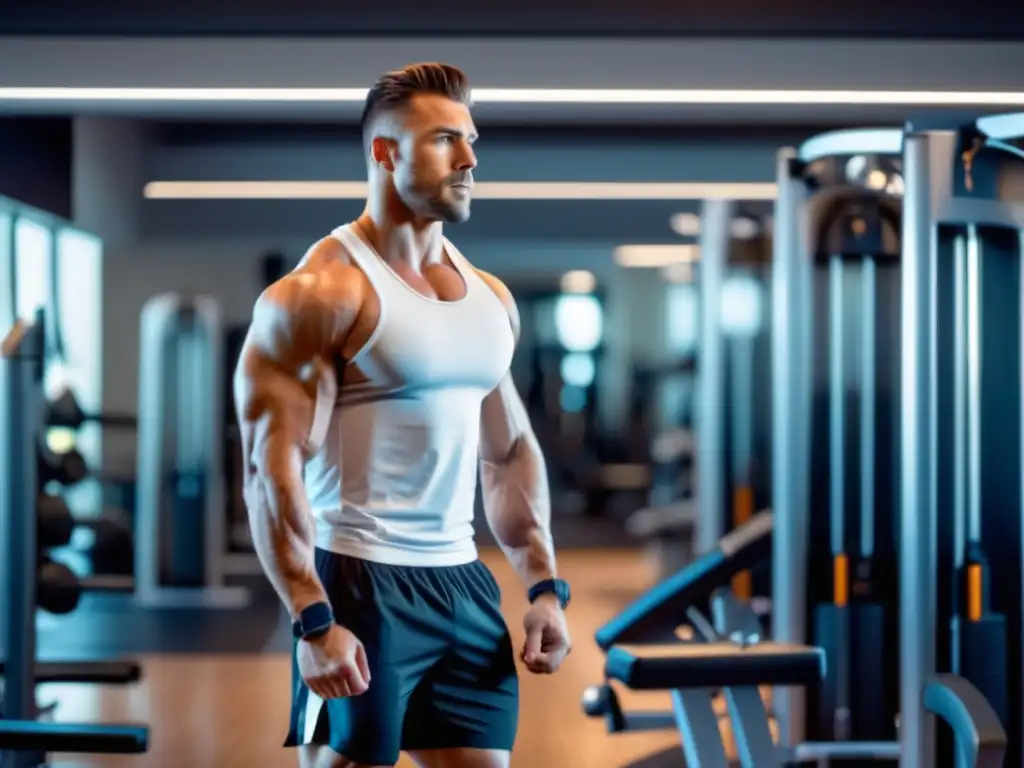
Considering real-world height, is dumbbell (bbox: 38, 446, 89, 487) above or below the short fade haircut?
below

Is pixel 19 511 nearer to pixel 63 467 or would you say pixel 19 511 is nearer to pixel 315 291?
pixel 63 467

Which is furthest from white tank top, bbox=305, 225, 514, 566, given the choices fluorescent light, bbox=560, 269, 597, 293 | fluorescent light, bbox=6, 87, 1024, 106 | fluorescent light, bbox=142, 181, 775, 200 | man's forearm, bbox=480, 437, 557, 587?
fluorescent light, bbox=560, 269, 597, 293

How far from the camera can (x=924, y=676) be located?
2715mm

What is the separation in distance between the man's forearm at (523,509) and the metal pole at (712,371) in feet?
10.7

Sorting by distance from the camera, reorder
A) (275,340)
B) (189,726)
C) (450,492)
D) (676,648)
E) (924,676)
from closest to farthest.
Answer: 1. (275,340)
2. (450,492)
3. (676,648)
4. (924,676)
5. (189,726)

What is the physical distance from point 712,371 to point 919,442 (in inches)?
96.4

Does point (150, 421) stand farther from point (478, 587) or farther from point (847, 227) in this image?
point (478, 587)

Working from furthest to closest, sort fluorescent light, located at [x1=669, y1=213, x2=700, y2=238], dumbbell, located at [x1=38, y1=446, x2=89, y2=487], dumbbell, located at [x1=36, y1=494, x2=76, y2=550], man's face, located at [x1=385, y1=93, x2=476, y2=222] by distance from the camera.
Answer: fluorescent light, located at [x1=669, y1=213, x2=700, y2=238], dumbbell, located at [x1=38, y1=446, x2=89, y2=487], dumbbell, located at [x1=36, y1=494, x2=76, y2=550], man's face, located at [x1=385, y1=93, x2=476, y2=222]

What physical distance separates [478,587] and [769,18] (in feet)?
5.48

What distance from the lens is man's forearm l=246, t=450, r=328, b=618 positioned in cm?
148

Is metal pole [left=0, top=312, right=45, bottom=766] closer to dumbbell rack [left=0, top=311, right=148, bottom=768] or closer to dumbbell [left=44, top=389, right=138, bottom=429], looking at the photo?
dumbbell rack [left=0, top=311, right=148, bottom=768]

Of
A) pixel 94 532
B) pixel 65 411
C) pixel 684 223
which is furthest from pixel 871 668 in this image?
pixel 684 223

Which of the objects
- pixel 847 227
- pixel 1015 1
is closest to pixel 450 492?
pixel 1015 1

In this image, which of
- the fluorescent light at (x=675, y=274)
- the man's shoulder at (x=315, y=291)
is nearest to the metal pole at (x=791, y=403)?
the man's shoulder at (x=315, y=291)
